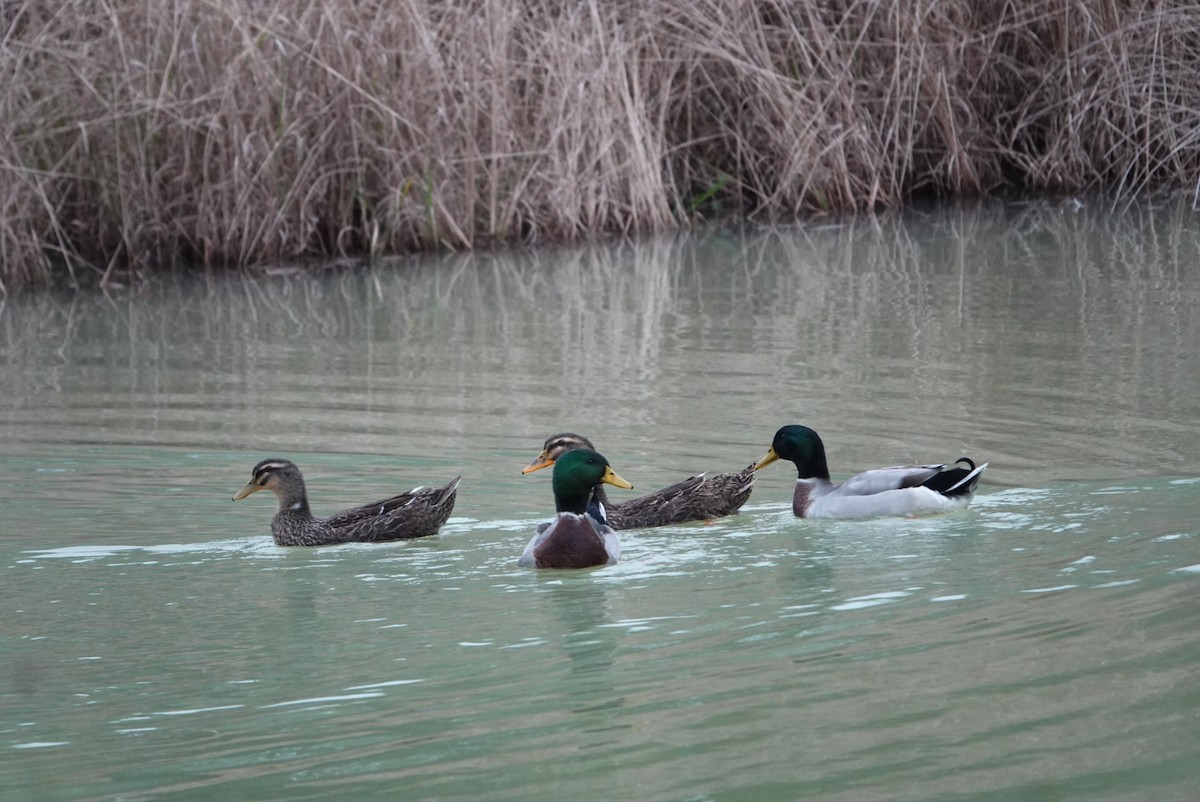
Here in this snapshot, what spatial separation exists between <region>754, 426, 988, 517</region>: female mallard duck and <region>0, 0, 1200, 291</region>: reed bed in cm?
814

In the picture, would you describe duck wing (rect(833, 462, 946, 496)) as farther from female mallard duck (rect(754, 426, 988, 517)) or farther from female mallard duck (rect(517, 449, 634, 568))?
female mallard duck (rect(517, 449, 634, 568))

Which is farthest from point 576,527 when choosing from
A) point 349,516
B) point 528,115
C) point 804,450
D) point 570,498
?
point 528,115

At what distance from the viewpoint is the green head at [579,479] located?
669cm

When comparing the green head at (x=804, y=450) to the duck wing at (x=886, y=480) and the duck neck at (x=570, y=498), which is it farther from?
the duck neck at (x=570, y=498)

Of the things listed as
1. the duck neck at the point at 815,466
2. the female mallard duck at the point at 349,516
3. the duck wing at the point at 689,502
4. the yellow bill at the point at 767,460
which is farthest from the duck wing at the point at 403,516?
the duck neck at the point at 815,466

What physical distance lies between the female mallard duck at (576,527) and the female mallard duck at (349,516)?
522mm

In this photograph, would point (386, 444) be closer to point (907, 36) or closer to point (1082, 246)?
point (1082, 246)

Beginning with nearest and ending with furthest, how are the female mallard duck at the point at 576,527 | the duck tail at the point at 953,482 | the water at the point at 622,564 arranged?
1. the water at the point at 622,564
2. the female mallard duck at the point at 576,527
3. the duck tail at the point at 953,482

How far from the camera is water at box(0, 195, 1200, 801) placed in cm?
443

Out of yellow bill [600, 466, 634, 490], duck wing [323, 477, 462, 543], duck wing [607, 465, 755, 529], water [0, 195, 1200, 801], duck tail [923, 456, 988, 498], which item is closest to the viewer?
water [0, 195, 1200, 801]

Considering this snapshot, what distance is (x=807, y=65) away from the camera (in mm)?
16594

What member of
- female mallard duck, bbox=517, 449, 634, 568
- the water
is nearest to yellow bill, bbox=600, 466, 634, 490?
female mallard duck, bbox=517, 449, 634, 568

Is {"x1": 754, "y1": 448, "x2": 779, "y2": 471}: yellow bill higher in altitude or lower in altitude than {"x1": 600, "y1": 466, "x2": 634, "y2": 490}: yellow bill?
lower

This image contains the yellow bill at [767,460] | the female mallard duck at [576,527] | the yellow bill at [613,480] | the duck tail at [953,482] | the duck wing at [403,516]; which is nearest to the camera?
the female mallard duck at [576,527]
